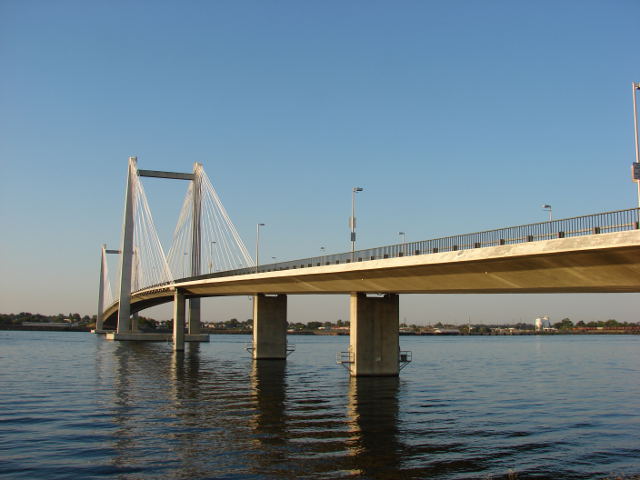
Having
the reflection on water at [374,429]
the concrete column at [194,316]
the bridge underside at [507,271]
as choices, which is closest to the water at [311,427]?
the reflection on water at [374,429]

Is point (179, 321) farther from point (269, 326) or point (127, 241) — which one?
point (127, 241)

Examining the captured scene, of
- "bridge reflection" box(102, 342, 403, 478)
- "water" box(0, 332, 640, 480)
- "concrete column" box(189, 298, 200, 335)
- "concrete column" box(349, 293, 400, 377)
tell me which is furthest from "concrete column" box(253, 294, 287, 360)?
"concrete column" box(189, 298, 200, 335)

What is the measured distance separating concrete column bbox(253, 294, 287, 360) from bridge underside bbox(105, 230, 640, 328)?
58.3ft

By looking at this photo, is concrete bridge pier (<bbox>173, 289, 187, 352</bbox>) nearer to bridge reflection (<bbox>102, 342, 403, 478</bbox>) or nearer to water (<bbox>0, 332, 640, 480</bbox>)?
water (<bbox>0, 332, 640, 480</bbox>)

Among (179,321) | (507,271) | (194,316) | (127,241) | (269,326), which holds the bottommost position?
(269,326)

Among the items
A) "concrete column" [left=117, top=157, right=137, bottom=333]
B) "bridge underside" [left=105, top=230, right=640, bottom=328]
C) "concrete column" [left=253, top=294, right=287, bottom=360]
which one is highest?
"concrete column" [left=117, top=157, right=137, bottom=333]

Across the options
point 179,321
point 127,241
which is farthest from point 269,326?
point 127,241

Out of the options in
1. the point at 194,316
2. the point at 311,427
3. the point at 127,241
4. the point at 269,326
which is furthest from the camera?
the point at 194,316

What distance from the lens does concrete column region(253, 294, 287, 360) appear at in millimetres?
78625

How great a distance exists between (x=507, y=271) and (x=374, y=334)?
20.9 meters

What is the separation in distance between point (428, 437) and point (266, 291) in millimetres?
47574

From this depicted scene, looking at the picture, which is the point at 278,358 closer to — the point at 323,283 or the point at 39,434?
the point at 323,283

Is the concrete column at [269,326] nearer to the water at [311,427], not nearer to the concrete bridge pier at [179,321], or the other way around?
the water at [311,427]

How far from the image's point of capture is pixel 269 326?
79.4 meters
